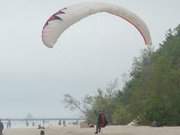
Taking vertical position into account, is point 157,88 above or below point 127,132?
above

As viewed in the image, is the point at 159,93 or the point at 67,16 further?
the point at 159,93

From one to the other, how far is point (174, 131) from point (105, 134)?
3352 millimetres

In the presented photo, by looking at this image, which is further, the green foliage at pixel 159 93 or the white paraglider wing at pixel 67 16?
the green foliage at pixel 159 93

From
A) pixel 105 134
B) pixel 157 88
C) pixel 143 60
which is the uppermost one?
pixel 143 60

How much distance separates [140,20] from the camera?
25.5m

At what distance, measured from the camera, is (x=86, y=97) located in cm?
7575

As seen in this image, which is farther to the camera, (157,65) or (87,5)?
(157,65)

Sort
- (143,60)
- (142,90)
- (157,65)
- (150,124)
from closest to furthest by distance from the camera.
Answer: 1. (150,124)
2. (157,65)
3. (142,90)
4. (143,60)

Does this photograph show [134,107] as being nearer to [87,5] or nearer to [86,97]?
[86,97]

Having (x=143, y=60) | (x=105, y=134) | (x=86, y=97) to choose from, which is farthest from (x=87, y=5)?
(x=86, y=97)

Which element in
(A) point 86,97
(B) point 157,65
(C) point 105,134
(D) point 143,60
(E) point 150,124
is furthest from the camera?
(A) point 86,97

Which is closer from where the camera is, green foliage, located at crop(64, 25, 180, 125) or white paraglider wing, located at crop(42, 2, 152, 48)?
white paraglider wing, located at crop(42, 2, 152, 48)

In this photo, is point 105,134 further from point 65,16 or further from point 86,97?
point 86,97

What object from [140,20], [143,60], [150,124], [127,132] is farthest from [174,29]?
[140,20]
